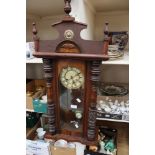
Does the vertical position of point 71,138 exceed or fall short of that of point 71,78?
it falls short

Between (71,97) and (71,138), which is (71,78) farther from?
(71,138)

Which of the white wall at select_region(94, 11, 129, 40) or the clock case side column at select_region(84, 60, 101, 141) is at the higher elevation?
the white wall at select_region(94, 11, 129, 40)

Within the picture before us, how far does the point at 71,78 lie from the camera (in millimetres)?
966

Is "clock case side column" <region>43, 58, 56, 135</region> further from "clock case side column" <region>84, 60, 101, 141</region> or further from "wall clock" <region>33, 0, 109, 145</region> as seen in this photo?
"clock case side column" <region>84, 60, 101, 141</region>

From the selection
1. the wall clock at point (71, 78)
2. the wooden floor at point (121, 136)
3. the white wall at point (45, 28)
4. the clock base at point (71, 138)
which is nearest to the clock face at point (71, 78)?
the wall clock at point (71, 78)

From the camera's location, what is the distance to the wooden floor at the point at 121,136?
51.1 inches

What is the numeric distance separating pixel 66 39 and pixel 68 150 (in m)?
0.69

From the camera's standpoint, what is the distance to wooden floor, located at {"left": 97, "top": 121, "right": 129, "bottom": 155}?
1298mm

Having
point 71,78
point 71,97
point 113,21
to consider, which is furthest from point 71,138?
point 113,21

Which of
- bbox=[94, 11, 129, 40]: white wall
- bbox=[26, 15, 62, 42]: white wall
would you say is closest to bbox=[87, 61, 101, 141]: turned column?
bbox=[94, 11, 129, 40]: white wall

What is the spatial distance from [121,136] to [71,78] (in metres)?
0.75

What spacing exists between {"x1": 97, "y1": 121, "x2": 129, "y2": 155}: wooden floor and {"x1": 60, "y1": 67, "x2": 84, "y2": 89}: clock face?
2.13 ft

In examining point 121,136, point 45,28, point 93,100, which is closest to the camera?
point 93,100

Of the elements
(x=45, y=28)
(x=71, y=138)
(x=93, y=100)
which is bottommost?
(x=71, y=138)
